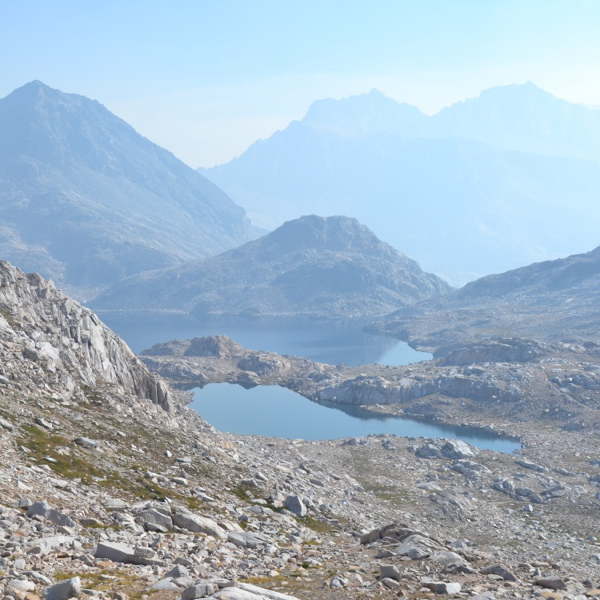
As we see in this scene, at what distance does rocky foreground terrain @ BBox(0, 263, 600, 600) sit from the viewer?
30.0 metres

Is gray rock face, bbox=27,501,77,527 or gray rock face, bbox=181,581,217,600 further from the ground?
gray rock face, bbox=27,501,77,527

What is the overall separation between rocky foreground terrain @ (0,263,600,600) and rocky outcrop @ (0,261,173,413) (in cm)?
22

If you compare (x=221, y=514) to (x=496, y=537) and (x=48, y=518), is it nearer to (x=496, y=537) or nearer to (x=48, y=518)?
(x=48, y=518)

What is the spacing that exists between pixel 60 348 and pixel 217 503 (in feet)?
96.2

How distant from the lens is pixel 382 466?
11506cm

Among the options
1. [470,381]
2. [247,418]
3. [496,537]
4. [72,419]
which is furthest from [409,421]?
[72,419]

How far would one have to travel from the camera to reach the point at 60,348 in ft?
238

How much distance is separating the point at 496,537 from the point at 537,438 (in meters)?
74.4

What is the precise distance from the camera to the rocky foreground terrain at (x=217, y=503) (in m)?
30.0

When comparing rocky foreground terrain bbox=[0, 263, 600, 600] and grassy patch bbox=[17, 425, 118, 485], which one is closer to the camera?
rocky foreground terrain bbox=[0, 263, 600, 600]

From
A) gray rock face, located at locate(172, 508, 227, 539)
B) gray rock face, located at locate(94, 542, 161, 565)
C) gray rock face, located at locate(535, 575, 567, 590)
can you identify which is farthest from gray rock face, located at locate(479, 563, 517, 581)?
gray rock face, located at locate(94, 542, 161, 565)

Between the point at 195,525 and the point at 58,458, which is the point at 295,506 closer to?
the point at 195,525

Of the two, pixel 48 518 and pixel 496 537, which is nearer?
pixel 48 518

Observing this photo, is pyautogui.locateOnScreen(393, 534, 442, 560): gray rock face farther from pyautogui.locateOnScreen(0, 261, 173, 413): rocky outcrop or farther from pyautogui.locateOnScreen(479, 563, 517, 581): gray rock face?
pyautogui.locateOnScreen(0, 261, 173, 413): rocky outcrop
